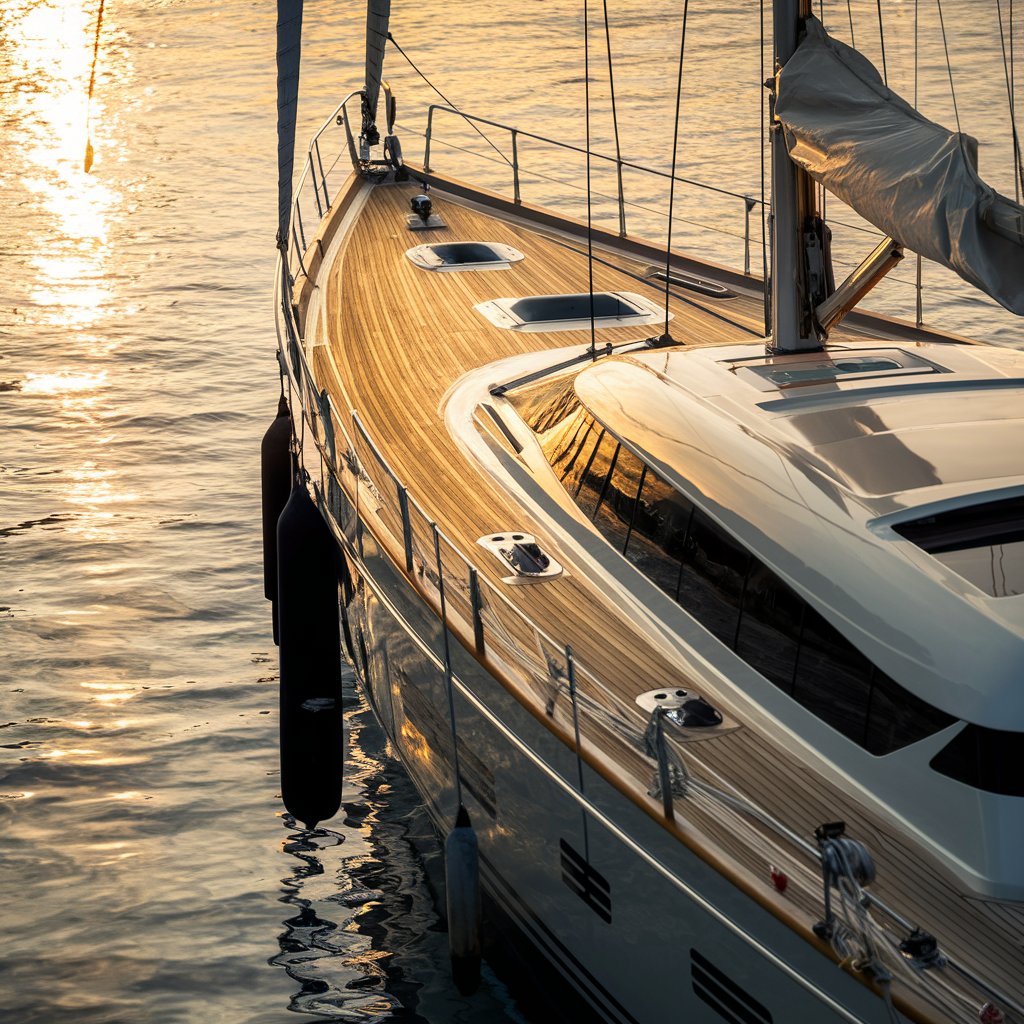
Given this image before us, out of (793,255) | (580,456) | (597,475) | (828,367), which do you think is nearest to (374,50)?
(793,255)

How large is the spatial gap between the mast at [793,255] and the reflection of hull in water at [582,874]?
2.29 meters

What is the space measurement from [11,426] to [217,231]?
6.94m

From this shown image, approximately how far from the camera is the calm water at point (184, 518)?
7.82 m

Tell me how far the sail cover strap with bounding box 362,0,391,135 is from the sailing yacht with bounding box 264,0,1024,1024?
17.4 ft

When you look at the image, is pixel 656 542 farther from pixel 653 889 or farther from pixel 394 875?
pixel 394 875

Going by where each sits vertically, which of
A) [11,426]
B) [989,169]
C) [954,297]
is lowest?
[11,426]

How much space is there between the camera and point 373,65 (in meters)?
14.1

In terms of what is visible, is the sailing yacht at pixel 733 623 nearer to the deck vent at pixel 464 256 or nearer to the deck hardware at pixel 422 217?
the deck vent at pixel 464 256

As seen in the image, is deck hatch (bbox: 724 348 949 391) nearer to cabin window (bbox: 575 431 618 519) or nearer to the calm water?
cabin window (bbox: 575 431 618 519)

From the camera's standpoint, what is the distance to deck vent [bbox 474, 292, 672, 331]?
33.1ft

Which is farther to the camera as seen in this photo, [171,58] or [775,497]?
[171,58]

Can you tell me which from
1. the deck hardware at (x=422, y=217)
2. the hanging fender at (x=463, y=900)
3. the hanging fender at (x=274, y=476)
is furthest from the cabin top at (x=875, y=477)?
the deck hardware at (x=422, y=217)

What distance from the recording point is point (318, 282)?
1148cm

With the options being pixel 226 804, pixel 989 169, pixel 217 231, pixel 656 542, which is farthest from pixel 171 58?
pixel 656 542
